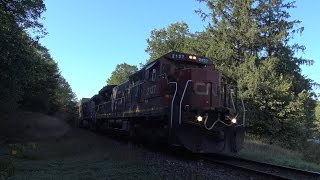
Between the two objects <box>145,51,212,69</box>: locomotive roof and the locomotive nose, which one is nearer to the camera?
the locomotive nose

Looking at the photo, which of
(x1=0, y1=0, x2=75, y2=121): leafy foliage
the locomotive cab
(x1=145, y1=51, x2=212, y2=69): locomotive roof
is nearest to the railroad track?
the locomotive cab

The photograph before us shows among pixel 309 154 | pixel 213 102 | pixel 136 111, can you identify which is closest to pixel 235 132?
pixel 213 102

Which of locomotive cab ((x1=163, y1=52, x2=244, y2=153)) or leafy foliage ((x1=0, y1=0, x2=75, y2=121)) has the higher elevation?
leafy foliage ((x1=0, y1=0, x2=75, y2=121))

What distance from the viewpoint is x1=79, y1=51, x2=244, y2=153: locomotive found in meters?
15.6

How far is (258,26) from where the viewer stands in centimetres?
4062

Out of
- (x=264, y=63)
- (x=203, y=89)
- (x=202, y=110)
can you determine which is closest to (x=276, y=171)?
(x=202, y=110)

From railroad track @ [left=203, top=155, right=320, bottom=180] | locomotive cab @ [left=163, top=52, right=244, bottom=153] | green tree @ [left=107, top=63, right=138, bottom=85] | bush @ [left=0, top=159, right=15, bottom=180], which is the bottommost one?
bush @ [left=0, top=159, right=15, bottom=180]

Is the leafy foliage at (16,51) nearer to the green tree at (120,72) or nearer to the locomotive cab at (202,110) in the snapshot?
the locomotive cab at (202,110)

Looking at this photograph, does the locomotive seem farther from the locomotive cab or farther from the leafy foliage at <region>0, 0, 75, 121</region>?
the leafy foliage at <region>0, 0, 75, 121</region>

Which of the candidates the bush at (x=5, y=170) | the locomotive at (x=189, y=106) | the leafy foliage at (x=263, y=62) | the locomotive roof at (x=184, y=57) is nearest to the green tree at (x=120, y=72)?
the leafy foliage at (x=263, y=62)

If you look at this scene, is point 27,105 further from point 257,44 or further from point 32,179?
point 32,179

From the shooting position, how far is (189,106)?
15859 mm

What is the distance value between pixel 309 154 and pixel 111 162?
17.4m

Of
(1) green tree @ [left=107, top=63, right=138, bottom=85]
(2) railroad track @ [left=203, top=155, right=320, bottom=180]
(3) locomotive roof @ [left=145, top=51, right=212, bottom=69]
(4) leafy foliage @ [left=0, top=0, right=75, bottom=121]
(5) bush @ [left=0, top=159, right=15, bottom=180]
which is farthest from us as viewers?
(1) green tree @ [left=107, top=63, right=138, bottom=85]
